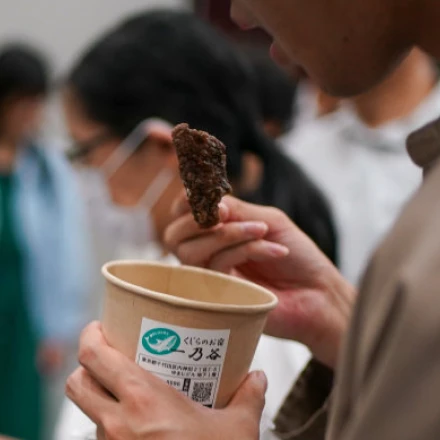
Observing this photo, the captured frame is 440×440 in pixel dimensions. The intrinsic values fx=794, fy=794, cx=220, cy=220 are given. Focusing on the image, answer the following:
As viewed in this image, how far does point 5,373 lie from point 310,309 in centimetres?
209

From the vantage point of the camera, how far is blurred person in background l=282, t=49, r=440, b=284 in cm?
207

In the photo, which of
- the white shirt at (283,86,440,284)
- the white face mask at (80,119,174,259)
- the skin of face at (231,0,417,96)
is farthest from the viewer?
the white shirt at (283,86,440,284)

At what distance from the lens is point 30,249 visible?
2809 millimetres

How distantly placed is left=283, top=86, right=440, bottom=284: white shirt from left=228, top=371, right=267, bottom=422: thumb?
121cm

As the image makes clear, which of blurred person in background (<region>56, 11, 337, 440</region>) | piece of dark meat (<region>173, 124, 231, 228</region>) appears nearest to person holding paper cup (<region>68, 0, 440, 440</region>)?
piece of dark meat (<region>173, 124, 231, 228</region>)

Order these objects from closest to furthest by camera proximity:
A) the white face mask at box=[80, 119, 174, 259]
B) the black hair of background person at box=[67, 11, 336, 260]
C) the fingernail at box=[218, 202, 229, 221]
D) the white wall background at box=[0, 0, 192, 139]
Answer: the fingernail at box=[218, 202, 229, 221]
the black hair of background person at box=[67, 11, 336, 260]
the white face mask at box=[80, 119, 174, 259]
the white wall background at box=[0, 0, 192, 139]

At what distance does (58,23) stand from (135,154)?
2085 mm

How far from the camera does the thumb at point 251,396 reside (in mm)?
710

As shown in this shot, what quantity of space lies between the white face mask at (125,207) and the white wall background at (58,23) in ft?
4.67

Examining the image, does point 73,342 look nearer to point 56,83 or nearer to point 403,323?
point 56,83

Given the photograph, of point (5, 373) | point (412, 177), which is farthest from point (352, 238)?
point (5, 373)

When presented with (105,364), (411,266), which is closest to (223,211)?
(105,364)

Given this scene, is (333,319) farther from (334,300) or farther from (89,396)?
(89,396)

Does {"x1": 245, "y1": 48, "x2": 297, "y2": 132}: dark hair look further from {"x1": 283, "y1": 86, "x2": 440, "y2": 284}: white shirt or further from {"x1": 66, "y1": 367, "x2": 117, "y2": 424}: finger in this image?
{"x1": 66, "y1": 367, "x2": 117, "y2": 424}: finger
